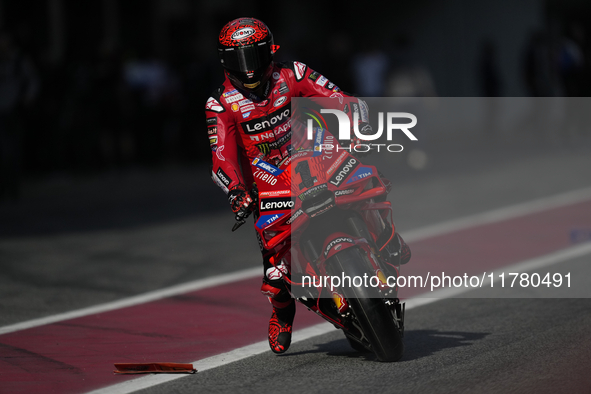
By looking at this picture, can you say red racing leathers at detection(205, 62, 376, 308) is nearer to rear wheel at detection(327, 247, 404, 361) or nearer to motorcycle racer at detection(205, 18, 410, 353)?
motorcycle racer at detection(205, 18, 410, 353)

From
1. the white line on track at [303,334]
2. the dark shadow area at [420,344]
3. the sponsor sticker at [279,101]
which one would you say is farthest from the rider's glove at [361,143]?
the white line on track at [303,334]

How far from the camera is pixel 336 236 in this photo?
199 inches

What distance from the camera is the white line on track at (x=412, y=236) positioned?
23.2ft

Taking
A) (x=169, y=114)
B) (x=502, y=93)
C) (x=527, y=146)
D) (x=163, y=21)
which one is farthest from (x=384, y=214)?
(x=502, y=93)

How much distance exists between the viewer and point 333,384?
4988 millimetres

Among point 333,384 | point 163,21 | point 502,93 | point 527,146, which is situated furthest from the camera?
point 502,93

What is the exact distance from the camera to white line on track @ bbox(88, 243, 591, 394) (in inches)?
201

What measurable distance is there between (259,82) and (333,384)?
178 cm

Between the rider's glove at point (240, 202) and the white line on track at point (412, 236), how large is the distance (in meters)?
2.42

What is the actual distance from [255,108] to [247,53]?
1.14ft

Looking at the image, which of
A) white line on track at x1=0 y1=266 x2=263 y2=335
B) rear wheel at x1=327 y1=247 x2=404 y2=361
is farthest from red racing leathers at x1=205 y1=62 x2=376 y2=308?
white line on track at x1=0 y1=266 x2=263 y2=335

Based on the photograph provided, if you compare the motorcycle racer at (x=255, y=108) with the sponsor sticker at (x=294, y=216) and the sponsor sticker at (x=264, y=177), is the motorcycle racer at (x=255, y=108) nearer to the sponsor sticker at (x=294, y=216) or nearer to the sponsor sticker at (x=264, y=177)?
the sponsor sticker at (x=264, y=177)

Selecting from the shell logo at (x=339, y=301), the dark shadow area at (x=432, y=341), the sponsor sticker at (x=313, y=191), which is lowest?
the dark shadow area at (x=432, y=341)

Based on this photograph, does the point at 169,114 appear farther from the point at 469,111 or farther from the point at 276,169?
the point at 276,169
